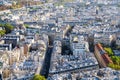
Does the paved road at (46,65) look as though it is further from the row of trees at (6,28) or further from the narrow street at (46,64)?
the row of trees at (6,28)

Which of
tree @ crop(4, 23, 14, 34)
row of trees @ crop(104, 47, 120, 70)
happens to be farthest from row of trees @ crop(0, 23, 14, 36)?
row of trees @ crop(104, 47, 120, 70)

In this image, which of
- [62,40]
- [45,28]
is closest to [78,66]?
[62,40]

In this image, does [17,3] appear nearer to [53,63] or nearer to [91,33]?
[91,33]

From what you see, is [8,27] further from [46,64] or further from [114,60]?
[114,60]

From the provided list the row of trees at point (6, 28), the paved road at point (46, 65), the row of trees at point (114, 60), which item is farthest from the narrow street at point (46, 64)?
the row of trees at point (6, 28)

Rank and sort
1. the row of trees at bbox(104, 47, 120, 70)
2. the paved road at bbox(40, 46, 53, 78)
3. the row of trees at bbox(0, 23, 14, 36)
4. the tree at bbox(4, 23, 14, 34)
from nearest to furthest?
the row of trees at bbox(104, 47, 120, 70)
the paved road at bbox(40, 46, 53, 78)
the row of trees at bbox(0, 23, 14, 36)
the tree at bbox(4, 23, 14, 34)

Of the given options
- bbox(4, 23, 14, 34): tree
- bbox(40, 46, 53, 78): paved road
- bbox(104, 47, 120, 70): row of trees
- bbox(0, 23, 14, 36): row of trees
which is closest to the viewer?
bbox(104, 47, 120, 70): row of trees

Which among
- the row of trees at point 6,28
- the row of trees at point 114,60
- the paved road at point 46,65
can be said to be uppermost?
the row of trees at point 6,28

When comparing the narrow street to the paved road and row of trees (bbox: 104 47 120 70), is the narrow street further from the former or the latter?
row of trees (bbox: 104 47 120 70)

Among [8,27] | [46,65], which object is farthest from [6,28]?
[46,65]

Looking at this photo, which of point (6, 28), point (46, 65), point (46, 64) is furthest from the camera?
point (6, 28)

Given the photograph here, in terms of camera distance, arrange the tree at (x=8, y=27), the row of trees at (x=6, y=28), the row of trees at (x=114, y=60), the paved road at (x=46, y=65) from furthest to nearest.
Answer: the tree at (x=8, y=27)
the row of trees at (x=6, y=28)
the paved road at (x=46, y=65)
the row of trees at (x=114, y=60)

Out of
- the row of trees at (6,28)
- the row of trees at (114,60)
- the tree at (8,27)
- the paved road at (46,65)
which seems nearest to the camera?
the row of trees at (114,60)
